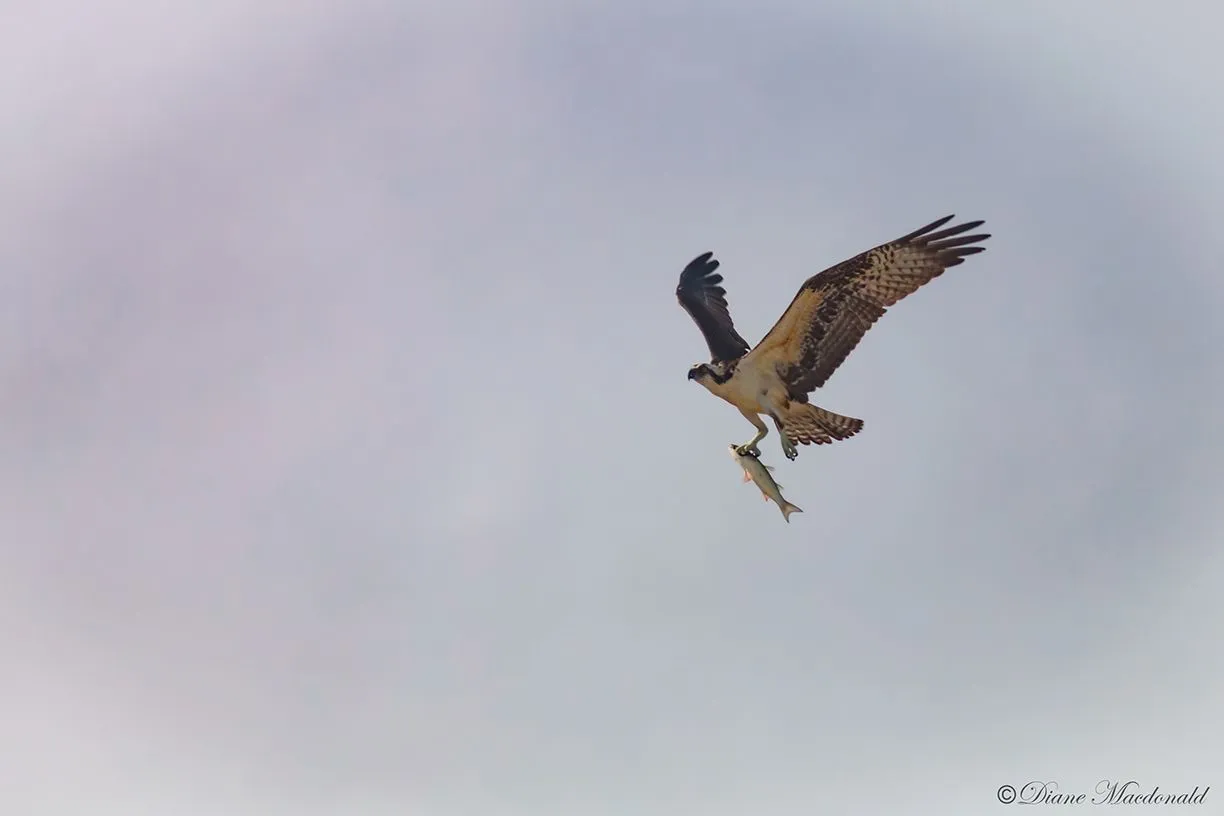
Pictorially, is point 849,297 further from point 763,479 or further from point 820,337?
point 763,479

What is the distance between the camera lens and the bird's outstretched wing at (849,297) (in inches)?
661

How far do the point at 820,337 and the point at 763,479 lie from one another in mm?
2238

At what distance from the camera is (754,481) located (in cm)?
1625

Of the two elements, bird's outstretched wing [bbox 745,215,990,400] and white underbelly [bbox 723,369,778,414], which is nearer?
bird's outstretched wing [bbox 745,215,990,400]

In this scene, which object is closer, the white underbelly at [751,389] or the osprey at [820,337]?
the osprey at [820,337]

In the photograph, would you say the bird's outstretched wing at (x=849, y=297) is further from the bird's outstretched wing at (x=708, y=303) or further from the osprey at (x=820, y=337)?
the bird's outstretched wing at (x=708, y=303)

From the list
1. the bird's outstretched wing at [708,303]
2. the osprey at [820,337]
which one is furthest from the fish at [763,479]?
the bird's outstretched wing at [708,303]

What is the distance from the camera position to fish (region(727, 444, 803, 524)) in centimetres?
1575

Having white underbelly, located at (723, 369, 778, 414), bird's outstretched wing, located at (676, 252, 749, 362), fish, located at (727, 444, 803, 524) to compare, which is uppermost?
bird's outstretched wing, located at (676, 252, 749, 362)

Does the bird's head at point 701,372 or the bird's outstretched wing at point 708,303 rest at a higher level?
the bird's outstretched wing at point 708,303

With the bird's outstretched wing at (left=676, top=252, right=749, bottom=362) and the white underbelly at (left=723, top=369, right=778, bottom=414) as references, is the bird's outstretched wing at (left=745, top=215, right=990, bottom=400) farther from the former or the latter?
the bird's outstretched wing at (left=676, top=252, right=749, bottom=362)

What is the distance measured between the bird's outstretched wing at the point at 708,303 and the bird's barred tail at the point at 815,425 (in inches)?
69.2

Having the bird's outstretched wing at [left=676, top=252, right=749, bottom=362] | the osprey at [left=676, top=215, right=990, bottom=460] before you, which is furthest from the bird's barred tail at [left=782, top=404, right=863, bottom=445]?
the bird's outstretched wing at [left=676, top=252, right=749, bottom=362]

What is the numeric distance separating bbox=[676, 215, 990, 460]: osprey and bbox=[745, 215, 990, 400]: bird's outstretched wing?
1cm
